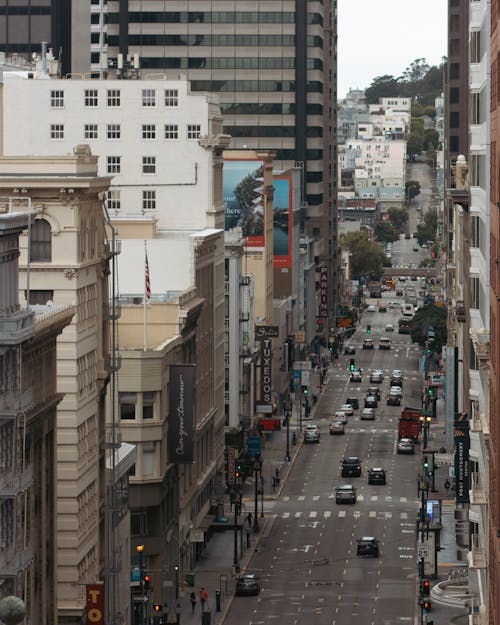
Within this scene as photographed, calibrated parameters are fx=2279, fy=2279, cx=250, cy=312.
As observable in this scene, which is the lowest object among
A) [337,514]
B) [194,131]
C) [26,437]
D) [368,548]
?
[337,514]

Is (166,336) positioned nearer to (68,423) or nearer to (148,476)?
(148,476)

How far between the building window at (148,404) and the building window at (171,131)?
37.4m

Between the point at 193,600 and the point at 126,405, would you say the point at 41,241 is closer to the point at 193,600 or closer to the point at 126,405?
the point at 126,405

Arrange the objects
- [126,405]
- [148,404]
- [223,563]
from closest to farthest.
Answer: [126,405]
[148,404]
[223,563]

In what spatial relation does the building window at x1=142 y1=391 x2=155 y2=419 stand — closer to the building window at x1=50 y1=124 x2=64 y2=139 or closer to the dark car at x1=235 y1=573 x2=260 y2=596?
the dark car at x1=235 y1=573 x2=260 y2=596

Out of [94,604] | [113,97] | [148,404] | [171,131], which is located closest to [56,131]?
[113,97]

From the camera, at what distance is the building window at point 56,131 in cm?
16012

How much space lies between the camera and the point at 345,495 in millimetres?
167375

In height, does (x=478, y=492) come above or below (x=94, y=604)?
above

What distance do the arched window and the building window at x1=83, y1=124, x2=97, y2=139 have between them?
194 feet

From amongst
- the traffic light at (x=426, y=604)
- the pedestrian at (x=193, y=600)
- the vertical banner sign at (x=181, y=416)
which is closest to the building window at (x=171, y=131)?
the vertical banner sign at (x=181, y=416)

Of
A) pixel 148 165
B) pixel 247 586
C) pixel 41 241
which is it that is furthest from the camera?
pixel 148 165

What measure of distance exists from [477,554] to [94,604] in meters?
15.8

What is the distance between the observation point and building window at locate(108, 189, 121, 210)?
518 feet
